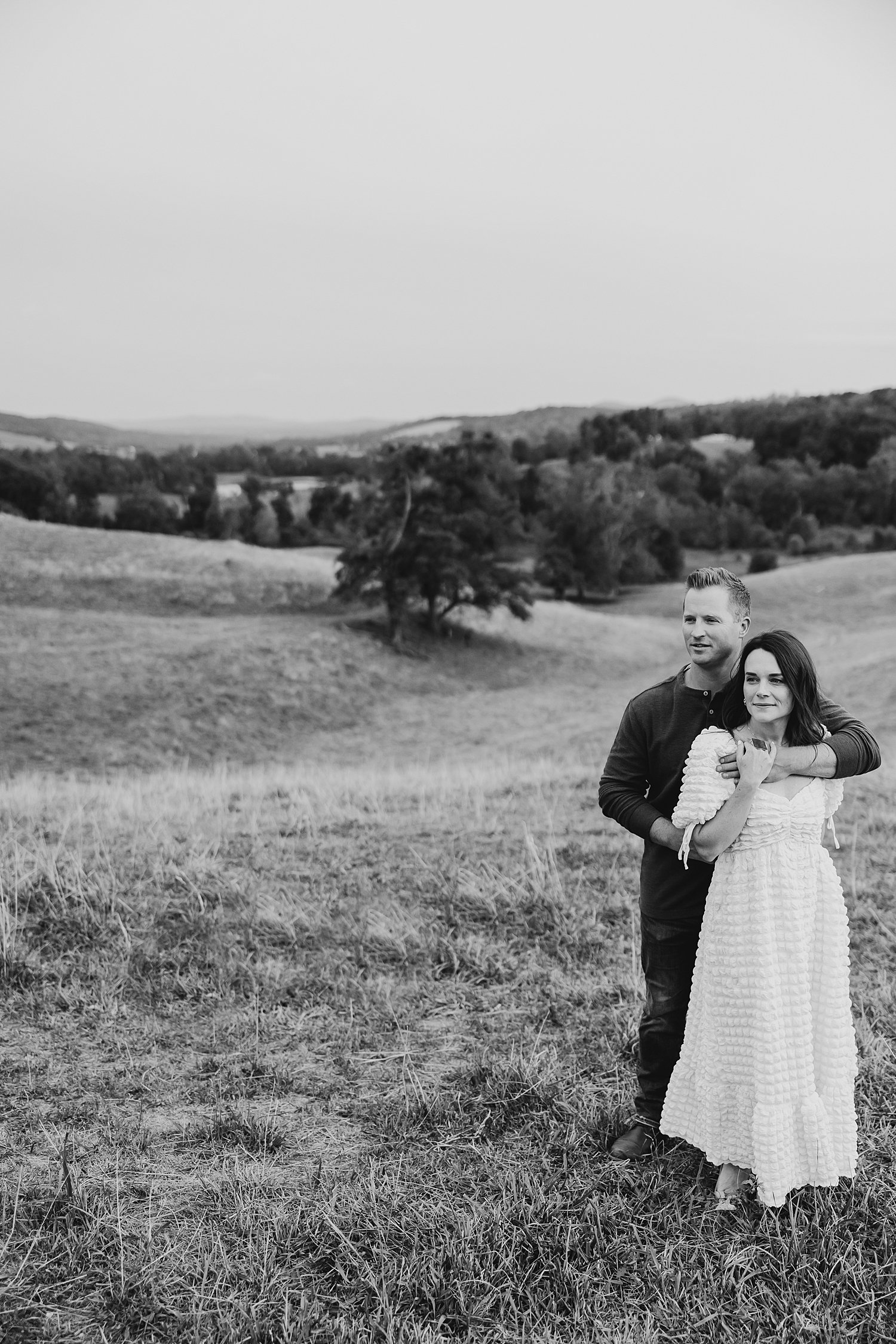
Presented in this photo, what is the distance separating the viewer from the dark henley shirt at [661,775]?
10.6ft

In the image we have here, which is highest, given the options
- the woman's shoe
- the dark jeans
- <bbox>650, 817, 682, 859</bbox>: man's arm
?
<bbox>650, 817, 682, 859</bbox>: man's arm

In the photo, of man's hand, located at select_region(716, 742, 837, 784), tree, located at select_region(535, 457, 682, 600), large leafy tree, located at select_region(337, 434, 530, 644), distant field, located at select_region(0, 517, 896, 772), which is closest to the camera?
man's hand, located at select_region(716, 742, 837, 784)

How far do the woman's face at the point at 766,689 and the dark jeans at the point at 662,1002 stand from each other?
783 millimetres

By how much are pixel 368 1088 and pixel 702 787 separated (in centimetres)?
194

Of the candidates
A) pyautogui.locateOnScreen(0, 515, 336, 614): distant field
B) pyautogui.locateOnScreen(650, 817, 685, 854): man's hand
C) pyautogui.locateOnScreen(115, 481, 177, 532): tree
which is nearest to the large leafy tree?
pyautogui.locateOnScreen(0, 515, 336, 614): distant field

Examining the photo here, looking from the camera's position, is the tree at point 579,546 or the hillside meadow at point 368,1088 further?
the tree at point 579,546

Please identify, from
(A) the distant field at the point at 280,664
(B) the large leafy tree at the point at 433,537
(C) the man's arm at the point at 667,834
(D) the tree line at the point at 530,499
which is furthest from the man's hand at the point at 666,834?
(D) the tree line at the point at 530,499

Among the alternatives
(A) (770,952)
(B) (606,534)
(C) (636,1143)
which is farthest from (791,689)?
(B) (606,534)

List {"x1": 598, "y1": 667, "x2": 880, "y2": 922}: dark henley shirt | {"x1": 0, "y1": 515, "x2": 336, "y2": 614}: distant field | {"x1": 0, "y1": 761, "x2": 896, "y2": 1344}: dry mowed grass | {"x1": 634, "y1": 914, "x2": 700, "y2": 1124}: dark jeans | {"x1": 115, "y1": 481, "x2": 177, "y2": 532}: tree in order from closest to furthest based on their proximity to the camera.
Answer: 1. {"x1": 0, "y1": 761, "x2": 896, "y2": 1344}: dry mowed grass
2. {"x1": 598, "y1": 667, "x2": 880, "y2": 922}: dark henley shirt
3. {"x1": 634, "y1": 914, "x2": 700, "y2": 1124}: dark jeans
4. {"x1": 0, "y1": 515, "x2": 336, "y2": 614}: distant field
5. {"x1": 115, "y1": 481, "x2": 177, "y2": 532}: tree

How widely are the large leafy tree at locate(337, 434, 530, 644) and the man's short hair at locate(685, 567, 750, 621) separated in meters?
32.1

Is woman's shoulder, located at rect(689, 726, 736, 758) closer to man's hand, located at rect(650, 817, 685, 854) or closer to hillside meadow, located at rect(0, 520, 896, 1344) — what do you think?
man's hand, located at rect(650, 817, 685, 854)

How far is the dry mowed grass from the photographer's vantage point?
2744 millimetres

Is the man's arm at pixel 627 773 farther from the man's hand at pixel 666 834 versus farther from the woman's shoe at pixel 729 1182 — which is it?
the woman's shoe at pixel 729 1182

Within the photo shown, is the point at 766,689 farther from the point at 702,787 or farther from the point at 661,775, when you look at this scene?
the point at 661,775
